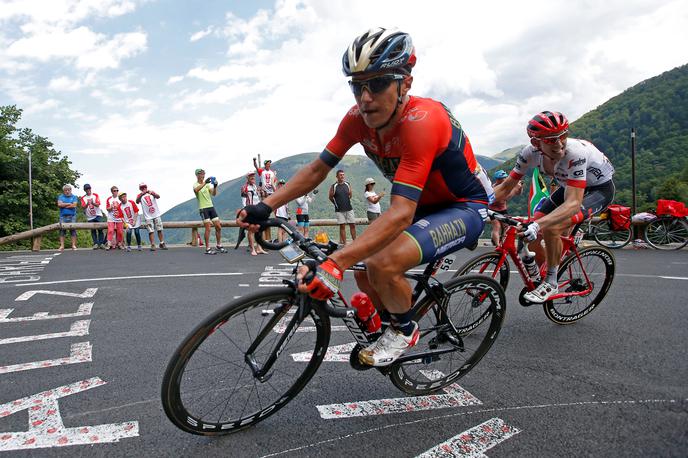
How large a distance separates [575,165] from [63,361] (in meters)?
4.97

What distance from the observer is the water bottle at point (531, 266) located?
4.58 metres

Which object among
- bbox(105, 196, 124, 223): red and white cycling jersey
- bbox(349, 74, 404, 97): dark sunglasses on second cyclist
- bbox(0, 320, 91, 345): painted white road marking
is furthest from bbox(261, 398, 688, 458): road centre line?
→ bbox(105, 196, 124, 223): red and white cycling jersey

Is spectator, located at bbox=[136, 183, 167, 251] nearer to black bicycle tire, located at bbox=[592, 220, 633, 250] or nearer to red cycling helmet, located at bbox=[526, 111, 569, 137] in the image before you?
red cycling helmet, located at bbox=[526, 111, 569, 137]

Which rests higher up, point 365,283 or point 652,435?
point 365,283

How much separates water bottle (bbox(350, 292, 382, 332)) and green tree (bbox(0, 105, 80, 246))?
1428 inches

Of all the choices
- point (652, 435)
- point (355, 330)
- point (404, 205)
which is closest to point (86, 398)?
point (355, 330)

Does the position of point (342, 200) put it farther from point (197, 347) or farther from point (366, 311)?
point (197, 347)

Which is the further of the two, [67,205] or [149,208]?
[67,205]

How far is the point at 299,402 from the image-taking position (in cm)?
310

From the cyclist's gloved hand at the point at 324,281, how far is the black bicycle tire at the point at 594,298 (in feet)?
10.9

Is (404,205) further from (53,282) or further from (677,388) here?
(53,282)

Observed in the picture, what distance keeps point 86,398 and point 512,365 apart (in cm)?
320

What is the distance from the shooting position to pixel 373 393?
10.7 ft

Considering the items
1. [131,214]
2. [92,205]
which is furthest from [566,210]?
[92,205]
